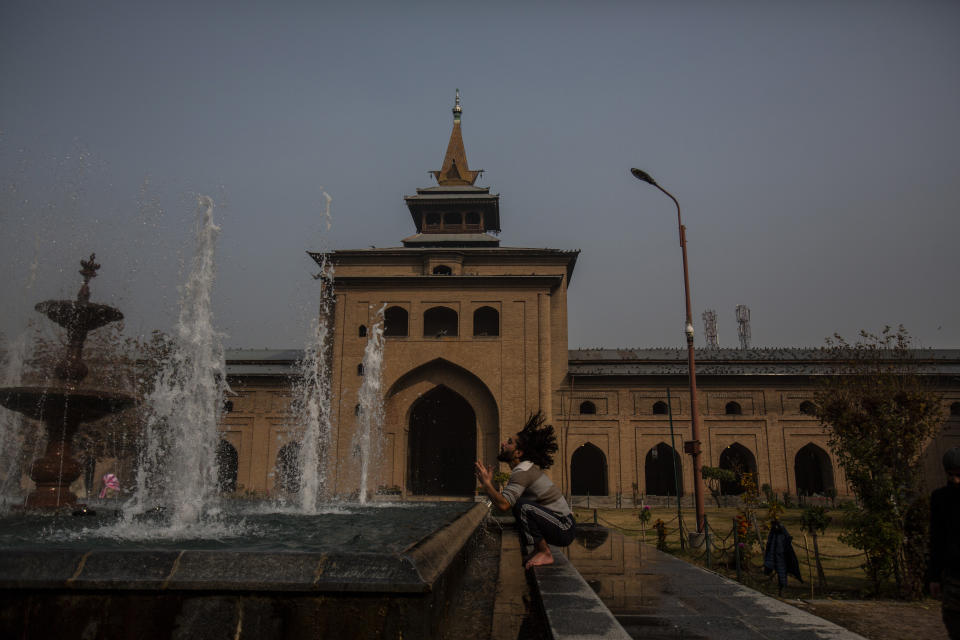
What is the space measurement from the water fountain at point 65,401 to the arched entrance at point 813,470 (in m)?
25.4

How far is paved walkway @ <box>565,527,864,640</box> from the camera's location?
360 cm

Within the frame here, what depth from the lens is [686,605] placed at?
4.48 metres

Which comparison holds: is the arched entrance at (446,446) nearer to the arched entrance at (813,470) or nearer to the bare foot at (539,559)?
the arched entrance at (813,470)

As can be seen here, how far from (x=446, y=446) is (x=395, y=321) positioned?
6448 mm

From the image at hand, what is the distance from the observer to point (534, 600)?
A: 13.2 feet

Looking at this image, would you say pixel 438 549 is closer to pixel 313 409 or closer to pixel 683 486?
pixel 313 409

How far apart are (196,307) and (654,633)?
7.15 meters

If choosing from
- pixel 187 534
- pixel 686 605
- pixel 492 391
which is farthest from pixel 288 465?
pixel 686 605

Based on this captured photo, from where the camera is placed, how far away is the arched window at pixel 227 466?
25.9 meters

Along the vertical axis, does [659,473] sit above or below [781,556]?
above

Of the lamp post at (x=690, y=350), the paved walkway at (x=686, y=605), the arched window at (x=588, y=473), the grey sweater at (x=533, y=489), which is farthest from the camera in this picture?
the arched window at (x=588, y=473)

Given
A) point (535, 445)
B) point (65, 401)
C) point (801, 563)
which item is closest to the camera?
point (535, 445)

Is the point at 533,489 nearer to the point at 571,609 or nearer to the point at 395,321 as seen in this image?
the point at 571,609

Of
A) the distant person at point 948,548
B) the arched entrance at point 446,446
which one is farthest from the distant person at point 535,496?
the arched entrance at point 446,446
